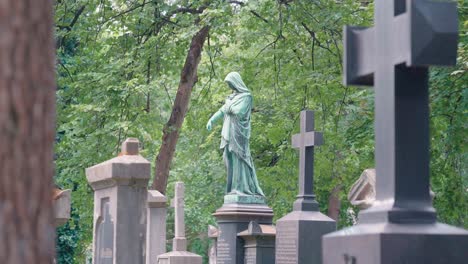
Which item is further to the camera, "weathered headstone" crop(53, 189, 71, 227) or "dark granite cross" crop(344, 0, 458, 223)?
"weathered headstone" crop(53, 189, 71, 227)

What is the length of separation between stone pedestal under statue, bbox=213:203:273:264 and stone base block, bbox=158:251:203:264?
519 mm

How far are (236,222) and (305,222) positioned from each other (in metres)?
2.96

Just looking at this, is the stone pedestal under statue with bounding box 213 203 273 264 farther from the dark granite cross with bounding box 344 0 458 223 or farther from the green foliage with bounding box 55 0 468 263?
the dark granite cross with bounding box 344 0 458 223

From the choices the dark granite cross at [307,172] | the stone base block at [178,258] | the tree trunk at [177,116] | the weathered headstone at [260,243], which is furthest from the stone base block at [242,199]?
the dark granite cross at [307,172]

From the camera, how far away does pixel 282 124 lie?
21.8 metres

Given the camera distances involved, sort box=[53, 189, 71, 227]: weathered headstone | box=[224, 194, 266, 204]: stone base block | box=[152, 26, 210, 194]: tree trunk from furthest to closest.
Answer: box=[152, 26, 210, 194]: tree trunk < box=[224, 194, 266, 204]: stone base block < box=[53, 189, 71, 227]: weathered headstone

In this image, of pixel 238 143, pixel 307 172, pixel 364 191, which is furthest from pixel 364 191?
pixel 238 143

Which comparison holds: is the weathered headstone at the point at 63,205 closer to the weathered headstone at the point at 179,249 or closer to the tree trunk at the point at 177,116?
the weathered headstone at the point at 179,249

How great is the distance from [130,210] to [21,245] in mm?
7691

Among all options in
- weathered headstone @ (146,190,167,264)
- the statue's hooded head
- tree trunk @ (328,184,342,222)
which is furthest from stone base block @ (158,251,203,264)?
tree trunk @ (328,184,342,222)

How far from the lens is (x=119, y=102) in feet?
61.5

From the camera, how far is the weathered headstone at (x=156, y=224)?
1674 cm

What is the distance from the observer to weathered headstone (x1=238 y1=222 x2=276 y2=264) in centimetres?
1709

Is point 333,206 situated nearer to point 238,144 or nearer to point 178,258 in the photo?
point 238,144
